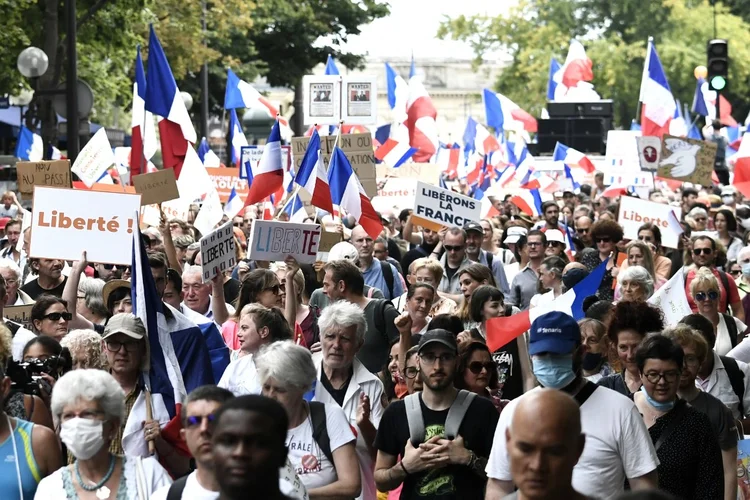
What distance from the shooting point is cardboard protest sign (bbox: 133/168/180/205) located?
520 inches

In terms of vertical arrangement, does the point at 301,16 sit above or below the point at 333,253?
above

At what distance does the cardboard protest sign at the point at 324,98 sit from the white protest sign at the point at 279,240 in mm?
6841

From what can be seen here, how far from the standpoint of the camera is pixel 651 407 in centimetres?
620

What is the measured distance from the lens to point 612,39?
6338 cm

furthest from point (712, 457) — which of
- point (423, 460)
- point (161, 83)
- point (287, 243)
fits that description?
point (161, 83)

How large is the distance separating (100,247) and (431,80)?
11731cm

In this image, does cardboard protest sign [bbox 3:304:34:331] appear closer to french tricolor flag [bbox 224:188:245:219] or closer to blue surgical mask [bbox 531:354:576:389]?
blue surgical mask [bbox 531:354:576:389]

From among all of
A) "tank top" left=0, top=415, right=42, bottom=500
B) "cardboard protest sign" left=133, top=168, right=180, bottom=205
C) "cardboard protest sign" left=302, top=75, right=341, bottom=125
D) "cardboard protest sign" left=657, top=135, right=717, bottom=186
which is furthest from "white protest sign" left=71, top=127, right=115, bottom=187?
"tank top" left=0, top=415, right=42, bottom=500

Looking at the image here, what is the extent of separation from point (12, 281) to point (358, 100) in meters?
7.84

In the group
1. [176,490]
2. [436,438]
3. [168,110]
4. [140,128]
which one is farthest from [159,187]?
[176,490]

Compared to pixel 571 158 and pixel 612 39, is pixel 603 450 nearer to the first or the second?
pixel 571 158

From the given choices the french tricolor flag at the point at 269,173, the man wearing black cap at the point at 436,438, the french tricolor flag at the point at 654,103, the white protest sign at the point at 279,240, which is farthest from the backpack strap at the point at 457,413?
the french tricolor flag at the point at 654,103

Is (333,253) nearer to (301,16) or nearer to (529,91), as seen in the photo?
(301,16)

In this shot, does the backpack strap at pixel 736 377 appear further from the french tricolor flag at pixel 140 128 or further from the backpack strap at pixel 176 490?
the french tricolor flag at pixel 140 128
